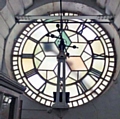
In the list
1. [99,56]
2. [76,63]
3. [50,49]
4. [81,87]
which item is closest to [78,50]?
[76,63]

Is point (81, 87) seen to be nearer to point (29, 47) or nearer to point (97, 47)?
point (97, 47)

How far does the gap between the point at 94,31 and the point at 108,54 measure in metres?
0.47

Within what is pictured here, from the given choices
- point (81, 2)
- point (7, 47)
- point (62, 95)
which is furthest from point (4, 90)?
point (81, 2)

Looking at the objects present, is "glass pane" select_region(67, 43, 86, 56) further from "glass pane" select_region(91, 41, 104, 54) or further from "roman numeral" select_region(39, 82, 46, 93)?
"roman numeral" select_region(39, 82, 46, 93)

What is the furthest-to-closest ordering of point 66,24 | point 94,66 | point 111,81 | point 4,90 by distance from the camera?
point 66,24 < point 94,66 < point 111,81 < point 4,90

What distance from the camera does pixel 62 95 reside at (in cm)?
201

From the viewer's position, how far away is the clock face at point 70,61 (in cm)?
321

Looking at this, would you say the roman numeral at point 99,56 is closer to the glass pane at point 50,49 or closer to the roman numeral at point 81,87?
the roman numeral at point 81,87

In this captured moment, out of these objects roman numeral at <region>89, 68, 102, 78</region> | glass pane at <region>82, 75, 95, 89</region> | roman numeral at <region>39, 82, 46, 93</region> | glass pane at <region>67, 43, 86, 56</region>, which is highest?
glass pane at <region>67, 43, 86, 56</region>

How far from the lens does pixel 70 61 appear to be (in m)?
3.41

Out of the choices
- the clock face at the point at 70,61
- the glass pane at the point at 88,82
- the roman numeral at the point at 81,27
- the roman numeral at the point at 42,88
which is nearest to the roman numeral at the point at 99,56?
the clock face at the point at 70,61

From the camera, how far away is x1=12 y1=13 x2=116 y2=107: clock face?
3.21 m

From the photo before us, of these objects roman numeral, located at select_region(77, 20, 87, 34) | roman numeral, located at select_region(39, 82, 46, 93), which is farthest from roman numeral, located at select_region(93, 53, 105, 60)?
roman numeral, located at select_region(39, 82, 46, 93)

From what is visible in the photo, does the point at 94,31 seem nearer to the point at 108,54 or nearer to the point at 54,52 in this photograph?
the point at 108,54
